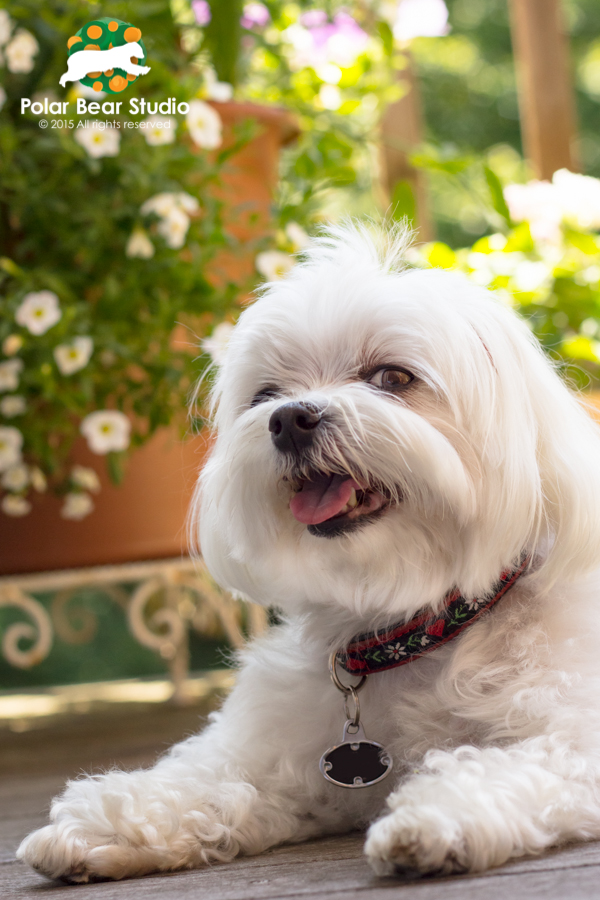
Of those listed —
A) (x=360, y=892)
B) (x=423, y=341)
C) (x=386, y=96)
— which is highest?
(x=386, y=96)

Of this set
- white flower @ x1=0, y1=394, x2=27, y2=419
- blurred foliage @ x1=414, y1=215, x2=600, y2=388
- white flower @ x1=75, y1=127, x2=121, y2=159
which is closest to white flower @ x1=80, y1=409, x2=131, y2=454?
white flower @ x1=0, y1=394, x2=27, y2=419

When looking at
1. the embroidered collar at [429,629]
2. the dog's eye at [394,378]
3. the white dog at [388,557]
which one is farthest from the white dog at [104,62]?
the embroidered collar at [429,629]

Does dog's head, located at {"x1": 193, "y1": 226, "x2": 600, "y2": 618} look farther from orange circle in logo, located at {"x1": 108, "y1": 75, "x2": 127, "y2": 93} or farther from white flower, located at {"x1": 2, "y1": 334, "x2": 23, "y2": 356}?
orange circle in logo, located at {"x1": 108, "y1": 75, "x2": 127, "y2": 93}

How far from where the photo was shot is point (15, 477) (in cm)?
204

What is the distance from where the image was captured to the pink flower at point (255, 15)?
250 centimetres

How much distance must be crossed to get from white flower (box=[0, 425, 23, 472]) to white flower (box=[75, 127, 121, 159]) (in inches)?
24.7

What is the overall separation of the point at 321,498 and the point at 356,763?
307 mm

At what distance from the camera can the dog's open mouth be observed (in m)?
1.04

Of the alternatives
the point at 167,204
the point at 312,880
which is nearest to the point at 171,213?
the point at 167,204

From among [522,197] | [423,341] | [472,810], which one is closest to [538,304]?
[522,197]

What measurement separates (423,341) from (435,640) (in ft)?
1.16

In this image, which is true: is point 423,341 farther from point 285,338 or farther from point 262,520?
point 262,520

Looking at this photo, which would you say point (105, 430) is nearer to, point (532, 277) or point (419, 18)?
point (532, 277)

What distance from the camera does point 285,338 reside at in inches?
44.6
